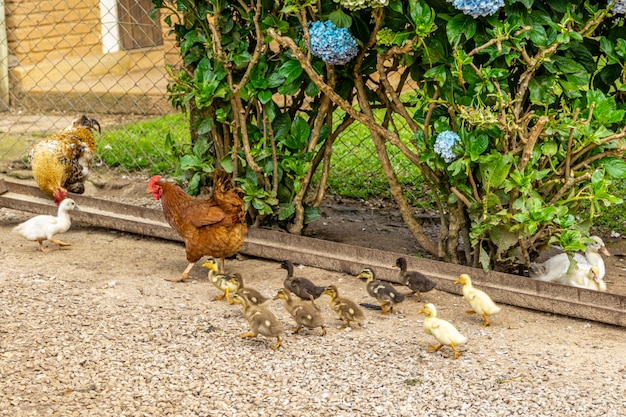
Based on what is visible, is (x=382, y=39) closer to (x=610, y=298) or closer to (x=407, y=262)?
(x=407, y=262)

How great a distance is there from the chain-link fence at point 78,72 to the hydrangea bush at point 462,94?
3792mm

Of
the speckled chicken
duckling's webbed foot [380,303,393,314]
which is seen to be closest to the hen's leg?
duckling's webbed foot [380,303,393,314]

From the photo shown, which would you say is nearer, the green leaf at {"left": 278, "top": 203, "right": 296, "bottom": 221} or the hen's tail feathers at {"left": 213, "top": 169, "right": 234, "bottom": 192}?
the hen's tail feathers at {"left": 213, "top": 169, "right": 234, "bottom": 192}

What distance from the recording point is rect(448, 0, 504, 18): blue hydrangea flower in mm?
4324

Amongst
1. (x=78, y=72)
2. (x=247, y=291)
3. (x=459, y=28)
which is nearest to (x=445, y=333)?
(x=247, y=291)

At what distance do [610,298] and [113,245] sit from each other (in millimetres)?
3326

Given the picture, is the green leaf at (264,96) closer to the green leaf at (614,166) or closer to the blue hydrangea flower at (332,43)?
the blue hydrangea flower at (332,43)

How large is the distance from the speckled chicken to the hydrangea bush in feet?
5.38

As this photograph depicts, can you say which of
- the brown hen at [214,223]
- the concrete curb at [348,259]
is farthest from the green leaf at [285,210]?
the brown hen at [214,223]

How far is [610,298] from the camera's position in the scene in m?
4.70

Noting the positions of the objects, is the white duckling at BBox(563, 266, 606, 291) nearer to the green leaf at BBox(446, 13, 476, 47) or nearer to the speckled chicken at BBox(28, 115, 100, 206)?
the green leaf at BBox(446, 13, 476, 47)

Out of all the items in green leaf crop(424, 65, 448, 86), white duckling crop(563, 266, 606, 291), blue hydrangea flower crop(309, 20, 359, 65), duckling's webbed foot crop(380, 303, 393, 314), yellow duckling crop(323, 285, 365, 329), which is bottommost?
duckling's webbed foot crop(380, 303, 393, 314)

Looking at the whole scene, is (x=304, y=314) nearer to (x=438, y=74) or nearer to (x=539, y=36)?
(x=438, y=74)

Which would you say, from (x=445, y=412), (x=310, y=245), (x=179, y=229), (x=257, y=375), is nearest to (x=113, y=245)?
(x=179, y=229)
